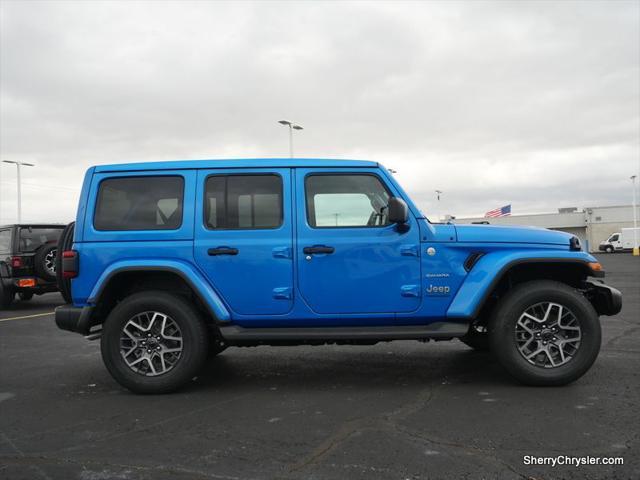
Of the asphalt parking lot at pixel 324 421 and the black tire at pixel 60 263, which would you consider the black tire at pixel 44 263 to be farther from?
the black tire at pixel 60 263

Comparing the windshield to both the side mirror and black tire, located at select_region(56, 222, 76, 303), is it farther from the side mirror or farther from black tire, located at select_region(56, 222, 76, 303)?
the side mirror

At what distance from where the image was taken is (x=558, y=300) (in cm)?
456

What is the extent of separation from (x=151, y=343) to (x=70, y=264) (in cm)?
98

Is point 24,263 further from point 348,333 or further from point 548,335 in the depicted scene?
point 548,335

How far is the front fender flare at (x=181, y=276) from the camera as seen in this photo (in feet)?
15.0

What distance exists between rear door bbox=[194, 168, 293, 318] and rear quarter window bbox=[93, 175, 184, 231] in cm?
25

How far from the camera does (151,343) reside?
4711mm

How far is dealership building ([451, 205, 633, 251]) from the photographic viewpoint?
6475 cm

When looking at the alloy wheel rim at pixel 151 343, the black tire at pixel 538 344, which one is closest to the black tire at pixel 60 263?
the alloy wheel rim at pixel 151 343

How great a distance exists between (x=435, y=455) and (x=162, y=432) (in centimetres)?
186

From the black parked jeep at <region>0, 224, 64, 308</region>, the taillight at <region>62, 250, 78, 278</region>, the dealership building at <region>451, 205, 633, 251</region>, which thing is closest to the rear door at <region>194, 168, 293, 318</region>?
the taillight at <region>62, 250, 78, 278</region>

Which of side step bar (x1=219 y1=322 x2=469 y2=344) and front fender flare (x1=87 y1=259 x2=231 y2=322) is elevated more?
front fender flare (x1=87 y1=259 x2=231 y2=322)

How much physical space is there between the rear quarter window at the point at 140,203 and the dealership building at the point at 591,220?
5914 centimetres

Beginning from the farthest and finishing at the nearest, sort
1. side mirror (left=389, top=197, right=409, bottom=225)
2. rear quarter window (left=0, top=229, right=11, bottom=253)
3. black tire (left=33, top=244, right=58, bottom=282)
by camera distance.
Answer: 1. rear quarter window (left=0, top=229, right=11, bottom=253)
2. black tire (left=33, top=244, right=58, bottom=282)
3. side mirror (left=389, top=197, right=409, bottom=225)
